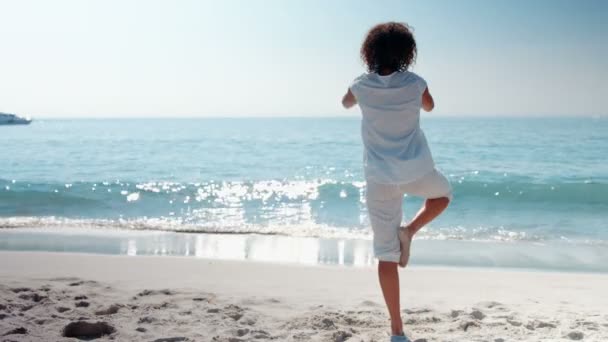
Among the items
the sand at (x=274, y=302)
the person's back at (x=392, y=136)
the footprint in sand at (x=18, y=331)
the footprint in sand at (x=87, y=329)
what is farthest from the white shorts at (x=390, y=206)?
the footprint in sand at (x=18, y=331)

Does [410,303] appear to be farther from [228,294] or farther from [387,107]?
[387,107]

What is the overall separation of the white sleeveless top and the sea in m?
3.46

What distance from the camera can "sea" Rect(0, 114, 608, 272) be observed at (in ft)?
23.3

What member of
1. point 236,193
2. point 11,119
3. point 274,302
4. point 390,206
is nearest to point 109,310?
point 274,302

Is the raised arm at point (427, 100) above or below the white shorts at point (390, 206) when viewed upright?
above

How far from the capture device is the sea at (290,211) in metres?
7.10

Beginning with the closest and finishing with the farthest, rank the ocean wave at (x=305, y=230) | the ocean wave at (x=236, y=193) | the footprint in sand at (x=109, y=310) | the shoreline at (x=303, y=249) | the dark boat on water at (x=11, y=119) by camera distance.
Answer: the footprint in sand at (x=109, y=310), the shoreline at (x=303, y=249), the ocean wave at (x=305, y=230), the ocean wave at (x=236, y=193), the dark boat on water at (x=11, y=119)

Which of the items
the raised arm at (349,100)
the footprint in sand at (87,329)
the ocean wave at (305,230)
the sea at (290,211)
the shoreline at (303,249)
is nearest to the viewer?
the raised arm at (349,100)

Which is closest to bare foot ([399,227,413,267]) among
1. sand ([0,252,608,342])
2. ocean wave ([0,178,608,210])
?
sand ([0,252,608,342])

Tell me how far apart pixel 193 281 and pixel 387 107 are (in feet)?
9.44

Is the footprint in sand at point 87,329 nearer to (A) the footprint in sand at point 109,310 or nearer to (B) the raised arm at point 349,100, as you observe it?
(A) the footprint in sand at point 109,310

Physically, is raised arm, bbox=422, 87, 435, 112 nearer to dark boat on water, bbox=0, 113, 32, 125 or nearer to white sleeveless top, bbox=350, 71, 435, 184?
white sleeveless top, bbox=350, 71, 435, 184

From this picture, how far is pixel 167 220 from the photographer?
35.8 ft

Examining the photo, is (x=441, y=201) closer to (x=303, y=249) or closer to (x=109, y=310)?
(x=109, y=310)
